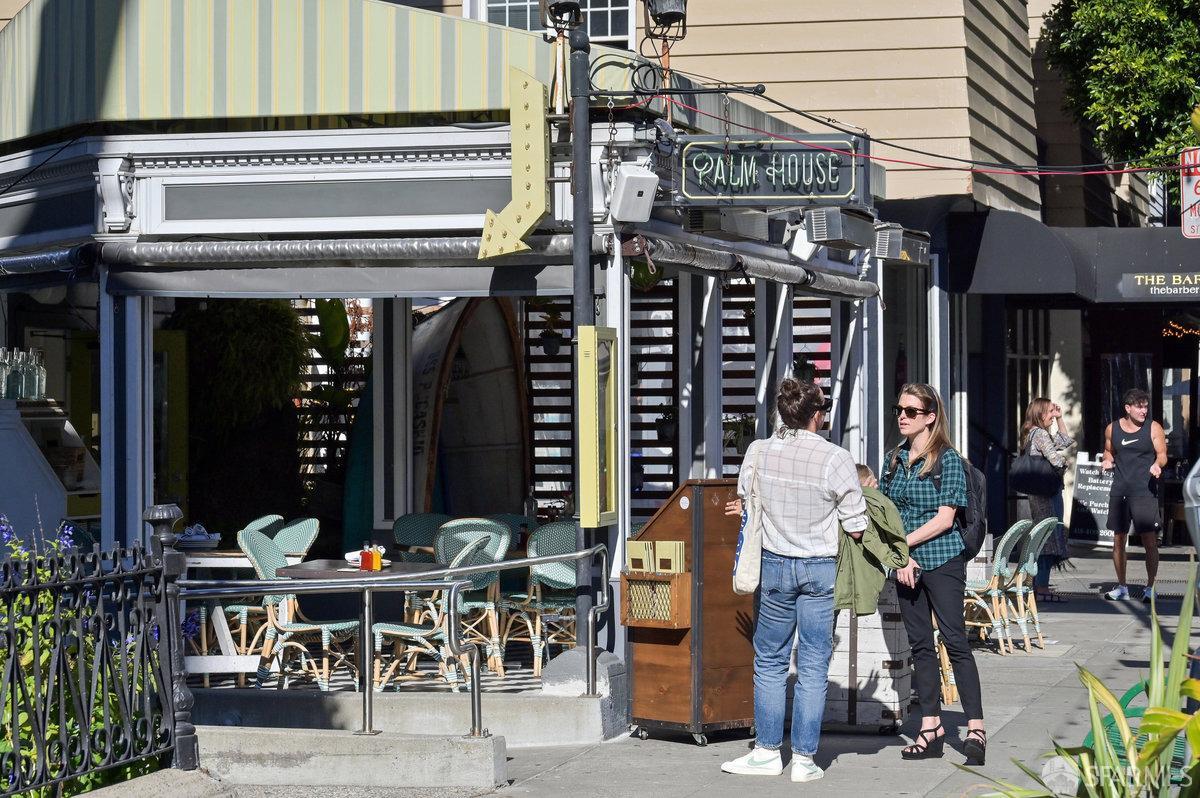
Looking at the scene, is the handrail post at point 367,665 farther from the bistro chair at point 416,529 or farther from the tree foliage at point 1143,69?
the tree foliage at point 1143,69

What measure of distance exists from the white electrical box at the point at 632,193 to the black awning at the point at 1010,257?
627cm

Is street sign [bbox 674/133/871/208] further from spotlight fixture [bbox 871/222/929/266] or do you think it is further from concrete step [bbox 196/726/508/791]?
concrete step [bbox 196/726/508/791]

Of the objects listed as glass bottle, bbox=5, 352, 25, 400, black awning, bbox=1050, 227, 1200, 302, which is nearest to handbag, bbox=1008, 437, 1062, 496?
black awning, bbox=1050, 227, 1200, 302

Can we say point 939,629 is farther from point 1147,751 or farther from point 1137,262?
point 1137,262

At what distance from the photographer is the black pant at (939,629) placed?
8305 millimetres

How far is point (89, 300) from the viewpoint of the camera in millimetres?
14641

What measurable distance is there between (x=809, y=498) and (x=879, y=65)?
820 centimetres

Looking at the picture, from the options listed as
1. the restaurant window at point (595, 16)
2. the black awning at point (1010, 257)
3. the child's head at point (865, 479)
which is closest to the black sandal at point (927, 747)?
the child's head at point (865, 479)

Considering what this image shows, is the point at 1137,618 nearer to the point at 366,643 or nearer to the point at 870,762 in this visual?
the point at 870,762

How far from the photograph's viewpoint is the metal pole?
964 cm

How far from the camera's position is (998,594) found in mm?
12039

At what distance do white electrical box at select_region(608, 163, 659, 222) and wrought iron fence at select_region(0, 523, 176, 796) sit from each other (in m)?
3.87

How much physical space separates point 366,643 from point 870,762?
2.58 m

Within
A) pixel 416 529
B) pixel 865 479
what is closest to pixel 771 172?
pixel 865 479
